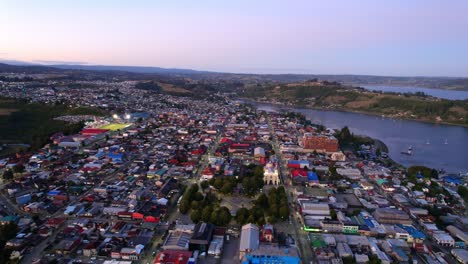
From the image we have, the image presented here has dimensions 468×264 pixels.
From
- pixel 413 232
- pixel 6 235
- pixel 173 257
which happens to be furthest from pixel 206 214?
pixel 413 232

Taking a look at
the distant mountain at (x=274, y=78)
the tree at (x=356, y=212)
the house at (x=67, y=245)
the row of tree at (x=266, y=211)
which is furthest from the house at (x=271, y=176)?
the distant mountain at (x=274, y=78)

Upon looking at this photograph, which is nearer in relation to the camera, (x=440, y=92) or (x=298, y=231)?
(x=298, y=231)

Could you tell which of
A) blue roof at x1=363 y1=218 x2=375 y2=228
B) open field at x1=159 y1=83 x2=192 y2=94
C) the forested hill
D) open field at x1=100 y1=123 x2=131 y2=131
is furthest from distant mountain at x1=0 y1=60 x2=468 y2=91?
blue roof at x1=363 y1=218 x2=375 y2=228

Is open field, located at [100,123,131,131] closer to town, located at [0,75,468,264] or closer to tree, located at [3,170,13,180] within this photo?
town, located at [0,75,468,264]

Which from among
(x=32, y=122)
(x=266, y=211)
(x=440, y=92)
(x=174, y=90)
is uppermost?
(x=440, y=92)

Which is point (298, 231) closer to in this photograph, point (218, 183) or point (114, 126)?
point (218, 183)

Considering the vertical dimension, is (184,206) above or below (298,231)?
above

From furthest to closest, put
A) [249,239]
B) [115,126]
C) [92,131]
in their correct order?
1. [115,126]
2. [92,131]
3. [249,239]
